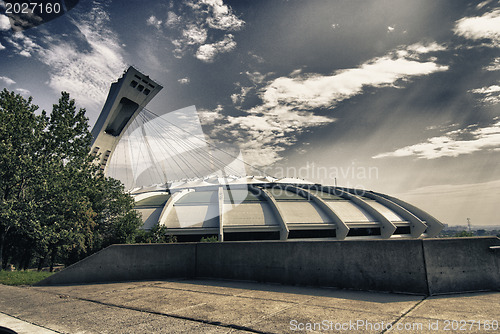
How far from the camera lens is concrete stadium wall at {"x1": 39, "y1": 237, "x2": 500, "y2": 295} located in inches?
278

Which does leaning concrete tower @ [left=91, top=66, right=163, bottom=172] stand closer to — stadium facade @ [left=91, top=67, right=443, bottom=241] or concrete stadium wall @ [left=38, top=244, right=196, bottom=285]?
stadium facade @ [left=91, top=67, right=443, bottom=241]

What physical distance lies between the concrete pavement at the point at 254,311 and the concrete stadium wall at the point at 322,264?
44cm

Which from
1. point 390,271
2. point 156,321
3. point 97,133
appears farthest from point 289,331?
point 97,133

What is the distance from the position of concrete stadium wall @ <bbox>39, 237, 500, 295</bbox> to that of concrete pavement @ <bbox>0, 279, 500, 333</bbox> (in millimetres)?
443

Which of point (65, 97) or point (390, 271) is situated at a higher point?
point (65, 97)

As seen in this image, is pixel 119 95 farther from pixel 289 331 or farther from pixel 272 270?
pixel 289 331

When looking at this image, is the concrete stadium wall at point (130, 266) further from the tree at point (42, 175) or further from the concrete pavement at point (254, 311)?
the tree at point (42, 175)

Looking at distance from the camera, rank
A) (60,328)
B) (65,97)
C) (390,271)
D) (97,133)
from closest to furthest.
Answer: (60,328) < (390,271) < (65,97) < (97,133)

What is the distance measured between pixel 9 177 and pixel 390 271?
21851mm

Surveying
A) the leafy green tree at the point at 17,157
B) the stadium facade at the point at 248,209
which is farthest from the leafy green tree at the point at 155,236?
the leafy green tree at the point at 17,157

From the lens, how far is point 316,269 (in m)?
8.90

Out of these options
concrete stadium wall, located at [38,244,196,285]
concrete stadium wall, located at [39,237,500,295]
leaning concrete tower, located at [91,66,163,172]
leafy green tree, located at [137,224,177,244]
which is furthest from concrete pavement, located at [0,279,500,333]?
leaning concrete tower, located at [91,66,163,172]

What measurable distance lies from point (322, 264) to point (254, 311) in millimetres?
3605

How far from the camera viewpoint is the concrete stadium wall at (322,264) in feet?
23.2
